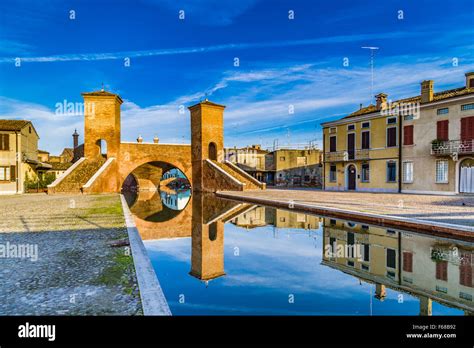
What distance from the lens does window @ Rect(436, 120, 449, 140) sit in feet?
68.1

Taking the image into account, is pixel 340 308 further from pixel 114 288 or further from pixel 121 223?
pixel 121 223

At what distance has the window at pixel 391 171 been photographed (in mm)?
23938

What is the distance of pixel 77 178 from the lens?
25219 mm

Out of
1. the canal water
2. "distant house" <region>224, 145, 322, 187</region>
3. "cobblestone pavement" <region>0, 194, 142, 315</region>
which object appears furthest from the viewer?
"distant house" <region>224, 145, 322, 187</region>

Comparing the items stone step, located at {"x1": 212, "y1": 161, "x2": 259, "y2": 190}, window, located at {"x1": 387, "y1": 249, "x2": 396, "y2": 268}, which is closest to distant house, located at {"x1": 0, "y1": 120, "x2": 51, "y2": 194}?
stone step, located at {"x1": 212, "y1": 161, "x2": 259, "y2": 190}

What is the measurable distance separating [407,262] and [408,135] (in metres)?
19.5

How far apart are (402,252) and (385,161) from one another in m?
19.5

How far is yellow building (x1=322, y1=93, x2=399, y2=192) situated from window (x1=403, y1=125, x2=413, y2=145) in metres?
0.62

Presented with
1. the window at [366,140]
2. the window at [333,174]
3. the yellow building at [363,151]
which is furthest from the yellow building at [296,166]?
the window at [366,140]

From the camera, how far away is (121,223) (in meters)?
9.26

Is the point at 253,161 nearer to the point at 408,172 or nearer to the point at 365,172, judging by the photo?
the point at 365,172

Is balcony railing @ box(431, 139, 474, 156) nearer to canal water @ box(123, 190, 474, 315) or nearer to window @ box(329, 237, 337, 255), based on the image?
canal water @ box(123, 190, 474, 315)
